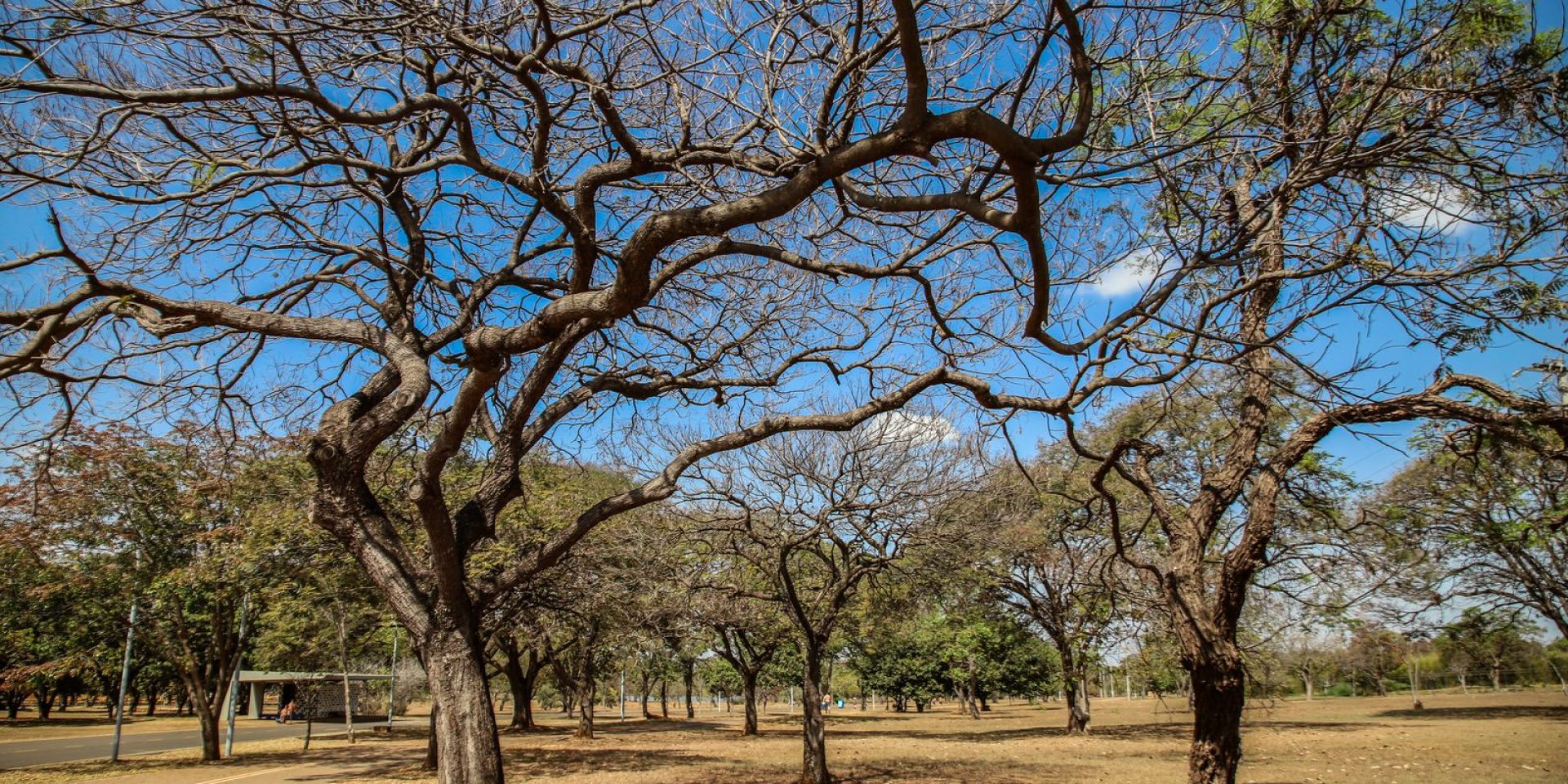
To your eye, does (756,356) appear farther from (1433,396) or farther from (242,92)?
(1433,396)

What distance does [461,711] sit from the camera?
5039 mm

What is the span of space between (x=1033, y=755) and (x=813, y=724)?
25.7ft

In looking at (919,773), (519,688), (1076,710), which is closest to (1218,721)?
(919,773)

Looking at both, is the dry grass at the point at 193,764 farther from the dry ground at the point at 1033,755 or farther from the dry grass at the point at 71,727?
the dry grass at the point at 71,727

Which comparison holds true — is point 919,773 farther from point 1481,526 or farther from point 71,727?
point 71,727

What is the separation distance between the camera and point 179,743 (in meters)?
23.2

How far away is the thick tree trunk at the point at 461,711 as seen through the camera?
16.2 ft

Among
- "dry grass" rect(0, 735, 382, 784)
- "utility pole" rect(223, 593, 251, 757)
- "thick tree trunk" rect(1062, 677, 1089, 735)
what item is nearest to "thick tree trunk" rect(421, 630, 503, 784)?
"dry grass" rect(0, 735, 382, 784)

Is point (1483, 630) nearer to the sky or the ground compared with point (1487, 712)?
nearer to the sky

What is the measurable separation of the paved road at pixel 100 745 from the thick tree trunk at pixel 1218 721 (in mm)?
21339

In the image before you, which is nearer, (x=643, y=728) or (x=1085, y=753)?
(x=1085, y=753)

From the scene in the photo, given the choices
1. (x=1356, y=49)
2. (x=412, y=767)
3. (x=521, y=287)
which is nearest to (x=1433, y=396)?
(x=1356, y=49)

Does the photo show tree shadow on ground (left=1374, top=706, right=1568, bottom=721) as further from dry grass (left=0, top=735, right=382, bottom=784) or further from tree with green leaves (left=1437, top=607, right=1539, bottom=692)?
dry grass (left=0, top=735, right=382, bottom=784)

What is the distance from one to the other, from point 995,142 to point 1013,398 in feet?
8.06
